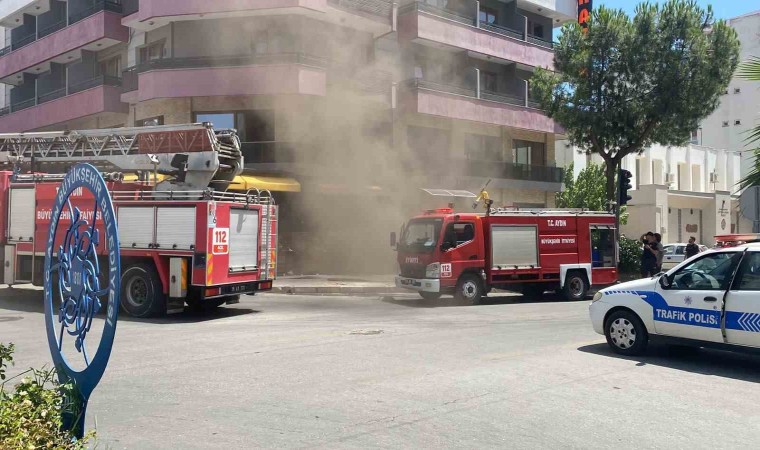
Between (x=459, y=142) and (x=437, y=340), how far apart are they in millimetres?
15696

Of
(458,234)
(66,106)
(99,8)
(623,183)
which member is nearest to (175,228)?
(458,234)

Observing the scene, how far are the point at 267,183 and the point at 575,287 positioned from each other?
8581mm

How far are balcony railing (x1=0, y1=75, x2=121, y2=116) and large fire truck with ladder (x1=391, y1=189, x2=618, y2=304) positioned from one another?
42.3 feet

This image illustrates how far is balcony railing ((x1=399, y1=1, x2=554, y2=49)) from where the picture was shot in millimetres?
21078

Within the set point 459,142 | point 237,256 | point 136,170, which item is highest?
point 459,142

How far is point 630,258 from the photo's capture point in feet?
64.3

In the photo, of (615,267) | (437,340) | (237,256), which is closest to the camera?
(437,340)

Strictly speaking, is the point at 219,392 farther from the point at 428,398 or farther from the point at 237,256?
the point at 237,256

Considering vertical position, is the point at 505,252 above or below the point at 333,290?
above

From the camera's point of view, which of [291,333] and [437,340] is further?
[291,333]

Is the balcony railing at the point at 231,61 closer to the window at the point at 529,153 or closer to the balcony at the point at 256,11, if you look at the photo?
the balcony at the point at 256,11

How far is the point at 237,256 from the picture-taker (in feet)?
36.0

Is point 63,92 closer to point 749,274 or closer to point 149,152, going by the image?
point 149,152

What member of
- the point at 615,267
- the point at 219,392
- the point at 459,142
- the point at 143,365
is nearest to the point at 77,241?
the point at 219,392
